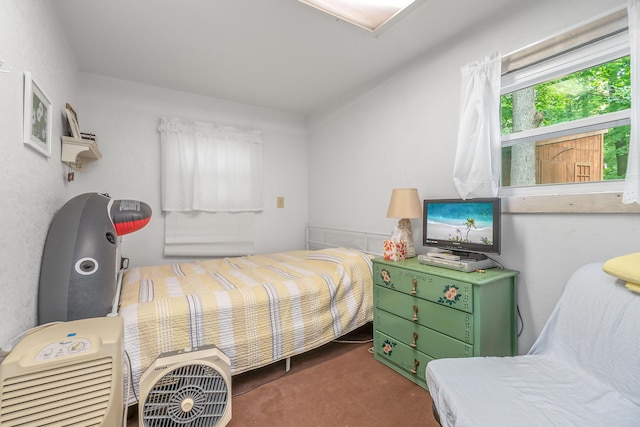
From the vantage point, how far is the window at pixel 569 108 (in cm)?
146

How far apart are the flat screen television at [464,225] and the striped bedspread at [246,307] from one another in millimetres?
636

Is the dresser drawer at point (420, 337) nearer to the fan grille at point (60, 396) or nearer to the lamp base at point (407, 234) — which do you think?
the lamp base at point (407, 234)

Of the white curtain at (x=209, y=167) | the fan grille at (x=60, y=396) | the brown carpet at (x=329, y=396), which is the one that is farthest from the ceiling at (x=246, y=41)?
the brown carpet at (x=329, y=396)

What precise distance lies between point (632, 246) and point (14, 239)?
274cm

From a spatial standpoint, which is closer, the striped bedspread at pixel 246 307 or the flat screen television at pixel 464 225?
the striped bedspread at pixel 246 307

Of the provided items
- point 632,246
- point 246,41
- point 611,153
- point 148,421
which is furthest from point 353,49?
point 148,421

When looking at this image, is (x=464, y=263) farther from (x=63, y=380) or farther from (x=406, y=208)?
(x=63, y=380)

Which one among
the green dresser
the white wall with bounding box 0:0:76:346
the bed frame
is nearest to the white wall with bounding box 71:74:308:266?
the bed frame

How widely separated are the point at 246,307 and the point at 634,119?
216cm

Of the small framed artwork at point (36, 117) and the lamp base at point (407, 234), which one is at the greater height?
the small framed artwork at point (36, 117)

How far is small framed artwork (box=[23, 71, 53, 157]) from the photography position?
128cm

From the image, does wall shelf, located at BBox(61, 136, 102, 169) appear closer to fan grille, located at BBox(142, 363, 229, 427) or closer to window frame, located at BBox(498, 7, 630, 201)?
fan grille, located at BBox(142, 363, 229, 427)

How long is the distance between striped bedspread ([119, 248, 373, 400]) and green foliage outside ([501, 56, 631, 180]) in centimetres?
158

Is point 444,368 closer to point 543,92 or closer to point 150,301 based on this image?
point 150,301
